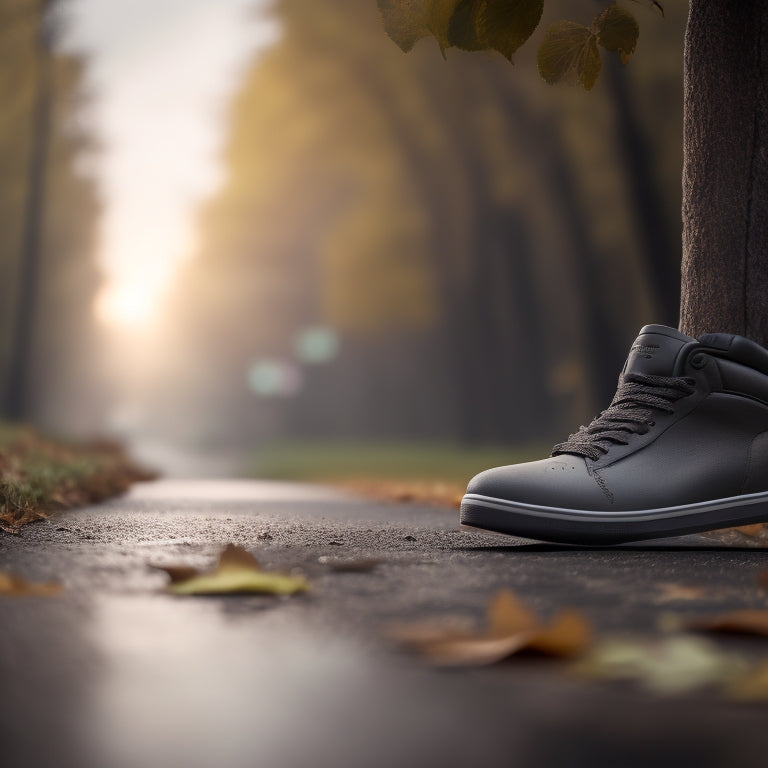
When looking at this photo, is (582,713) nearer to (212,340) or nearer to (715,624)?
(715,624)

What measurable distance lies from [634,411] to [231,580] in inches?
49.3

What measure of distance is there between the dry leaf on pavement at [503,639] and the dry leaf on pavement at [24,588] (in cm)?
65

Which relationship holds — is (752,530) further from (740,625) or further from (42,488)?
(42,488)

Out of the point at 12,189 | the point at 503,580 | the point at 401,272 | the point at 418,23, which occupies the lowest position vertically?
the point at 503,580

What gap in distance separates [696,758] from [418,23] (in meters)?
2.39

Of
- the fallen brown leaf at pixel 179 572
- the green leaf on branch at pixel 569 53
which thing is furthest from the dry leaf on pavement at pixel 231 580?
the green leaf on branch at pixel 569 53

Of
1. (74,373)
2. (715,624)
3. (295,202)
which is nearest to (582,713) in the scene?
(715,624)

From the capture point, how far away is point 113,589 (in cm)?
170

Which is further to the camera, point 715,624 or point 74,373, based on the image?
point 74,373

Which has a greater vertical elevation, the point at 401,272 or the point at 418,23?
the point at 401,272

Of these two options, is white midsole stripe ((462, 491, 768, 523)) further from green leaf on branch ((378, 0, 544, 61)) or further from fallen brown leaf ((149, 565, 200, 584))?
green leaf on branch ((378, 0, 544, 61))

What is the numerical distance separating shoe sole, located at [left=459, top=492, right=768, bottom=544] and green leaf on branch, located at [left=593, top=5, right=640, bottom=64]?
4.49 ft

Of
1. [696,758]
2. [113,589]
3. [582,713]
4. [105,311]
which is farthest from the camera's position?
[105,311]

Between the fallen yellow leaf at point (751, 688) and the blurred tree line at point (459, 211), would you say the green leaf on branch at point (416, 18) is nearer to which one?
the fallen yellow leaf at point (751, 688)
